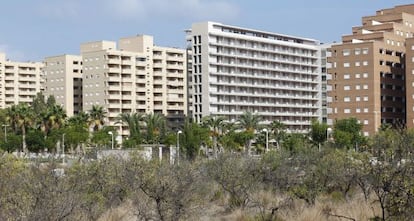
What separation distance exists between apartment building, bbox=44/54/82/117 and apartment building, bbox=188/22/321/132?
30.7 m

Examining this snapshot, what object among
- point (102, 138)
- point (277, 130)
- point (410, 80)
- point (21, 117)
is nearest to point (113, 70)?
point (277, 130)

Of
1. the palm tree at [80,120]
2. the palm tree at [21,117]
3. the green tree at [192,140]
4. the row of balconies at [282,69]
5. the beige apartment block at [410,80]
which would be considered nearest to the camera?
the green tree at [192,140]

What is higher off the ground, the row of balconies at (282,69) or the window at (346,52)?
the window at (346,52)

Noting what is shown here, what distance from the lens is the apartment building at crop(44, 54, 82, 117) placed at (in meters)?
140

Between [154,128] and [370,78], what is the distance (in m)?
35.5

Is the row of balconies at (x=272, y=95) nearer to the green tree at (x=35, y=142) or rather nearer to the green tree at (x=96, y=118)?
the green tree at (x=96, y=118)

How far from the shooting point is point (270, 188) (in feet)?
96.6

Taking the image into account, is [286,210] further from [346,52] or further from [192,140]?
[346,52]

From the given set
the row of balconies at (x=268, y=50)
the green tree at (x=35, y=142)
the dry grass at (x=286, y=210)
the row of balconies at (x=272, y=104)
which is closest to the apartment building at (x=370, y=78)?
the row of balconies at (x=268, y=50)

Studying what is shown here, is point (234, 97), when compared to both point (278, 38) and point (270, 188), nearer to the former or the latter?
point (278, 38)

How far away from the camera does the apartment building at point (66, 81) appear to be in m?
140

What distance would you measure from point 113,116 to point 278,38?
1441 inches

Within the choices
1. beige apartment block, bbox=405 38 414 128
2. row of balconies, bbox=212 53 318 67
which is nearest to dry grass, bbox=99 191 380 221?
beige apartment block, bbox=405 38 414 128

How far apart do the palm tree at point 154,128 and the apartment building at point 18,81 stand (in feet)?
203
